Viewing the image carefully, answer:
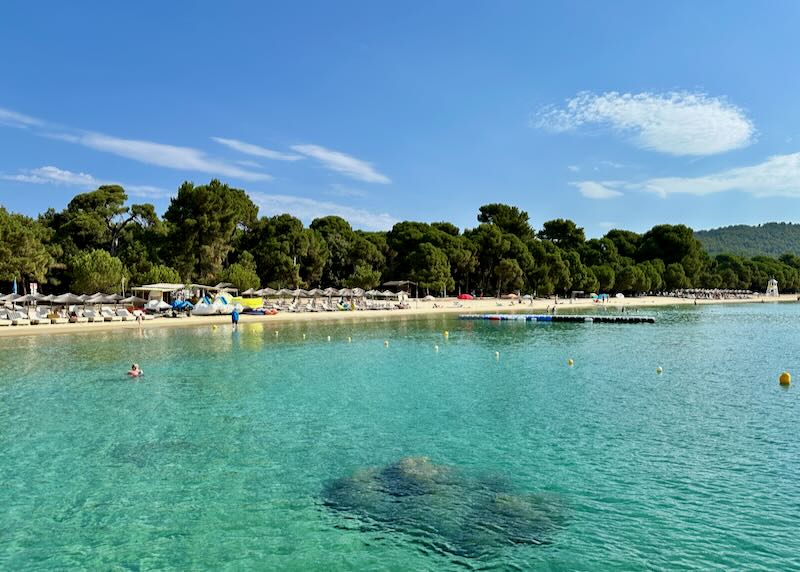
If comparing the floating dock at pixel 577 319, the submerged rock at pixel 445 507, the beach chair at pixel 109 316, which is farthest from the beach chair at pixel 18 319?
the submerged rock at pixel 445 507

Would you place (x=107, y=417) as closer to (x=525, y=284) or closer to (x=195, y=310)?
(x=195, y=310)

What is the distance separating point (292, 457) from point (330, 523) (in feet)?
11.4

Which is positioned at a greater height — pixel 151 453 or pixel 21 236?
pixel 21 236

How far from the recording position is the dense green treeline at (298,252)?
54656 mm

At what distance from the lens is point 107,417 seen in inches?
607

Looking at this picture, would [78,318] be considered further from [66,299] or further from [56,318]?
[66,299]

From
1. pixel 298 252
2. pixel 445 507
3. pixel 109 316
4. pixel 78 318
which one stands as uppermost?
pixel 298 252

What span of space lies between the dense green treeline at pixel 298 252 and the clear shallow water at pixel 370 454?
106ft

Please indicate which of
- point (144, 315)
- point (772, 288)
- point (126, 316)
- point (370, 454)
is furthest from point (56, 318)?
point (772, 288)

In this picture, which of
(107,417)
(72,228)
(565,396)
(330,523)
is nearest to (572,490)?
(330,523)

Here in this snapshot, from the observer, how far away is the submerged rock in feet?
27.1

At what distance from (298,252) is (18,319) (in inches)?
1372

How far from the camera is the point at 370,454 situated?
40.1ft

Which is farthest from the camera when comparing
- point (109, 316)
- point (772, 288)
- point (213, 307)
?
point (772, 288)
